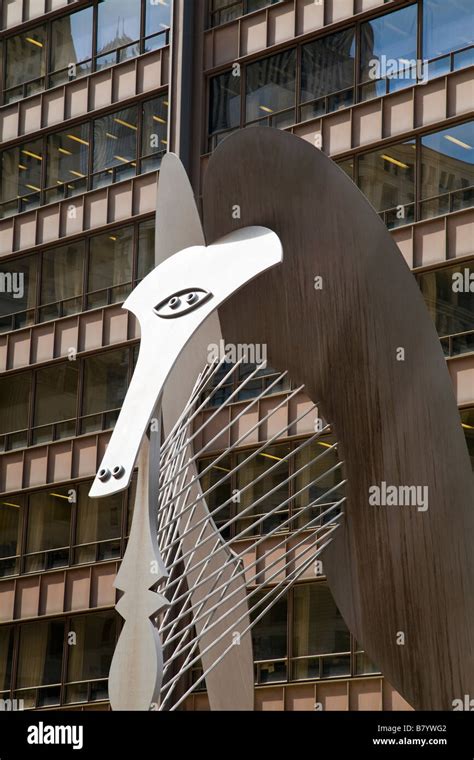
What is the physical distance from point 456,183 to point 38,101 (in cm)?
1375

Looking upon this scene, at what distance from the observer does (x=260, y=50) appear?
37031 mm

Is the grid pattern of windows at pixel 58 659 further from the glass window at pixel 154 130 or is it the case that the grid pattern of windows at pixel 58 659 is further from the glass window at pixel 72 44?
the glass window at pixel 72 44

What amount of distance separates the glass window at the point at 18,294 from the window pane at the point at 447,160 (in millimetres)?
12187

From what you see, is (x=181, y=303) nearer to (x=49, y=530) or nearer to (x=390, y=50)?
(x=390, y=50)

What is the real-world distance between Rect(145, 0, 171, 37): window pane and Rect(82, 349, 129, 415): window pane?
25.5 feet

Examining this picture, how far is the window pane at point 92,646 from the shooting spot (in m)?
37.0

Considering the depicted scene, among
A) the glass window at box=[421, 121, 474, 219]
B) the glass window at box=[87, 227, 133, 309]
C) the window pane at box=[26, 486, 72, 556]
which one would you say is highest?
the glass window at box=[87, 227, 133, 309]

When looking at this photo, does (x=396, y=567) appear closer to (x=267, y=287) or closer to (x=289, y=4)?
(x=267, y=287)

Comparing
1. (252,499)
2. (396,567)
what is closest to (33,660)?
(252,499)

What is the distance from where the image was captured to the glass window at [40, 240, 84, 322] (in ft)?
133

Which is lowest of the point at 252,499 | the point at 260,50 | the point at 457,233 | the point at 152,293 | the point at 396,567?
the point at 396,567

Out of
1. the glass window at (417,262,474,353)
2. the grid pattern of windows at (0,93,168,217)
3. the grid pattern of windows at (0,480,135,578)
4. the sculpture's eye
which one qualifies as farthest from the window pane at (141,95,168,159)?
the sculpture's eye

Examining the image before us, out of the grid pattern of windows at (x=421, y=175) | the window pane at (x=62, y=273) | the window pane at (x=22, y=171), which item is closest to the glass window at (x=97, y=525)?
the window pane at (x=62, y=273)

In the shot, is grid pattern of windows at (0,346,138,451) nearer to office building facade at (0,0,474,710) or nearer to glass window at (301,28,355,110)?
office building facade at (0,0,474,710)
